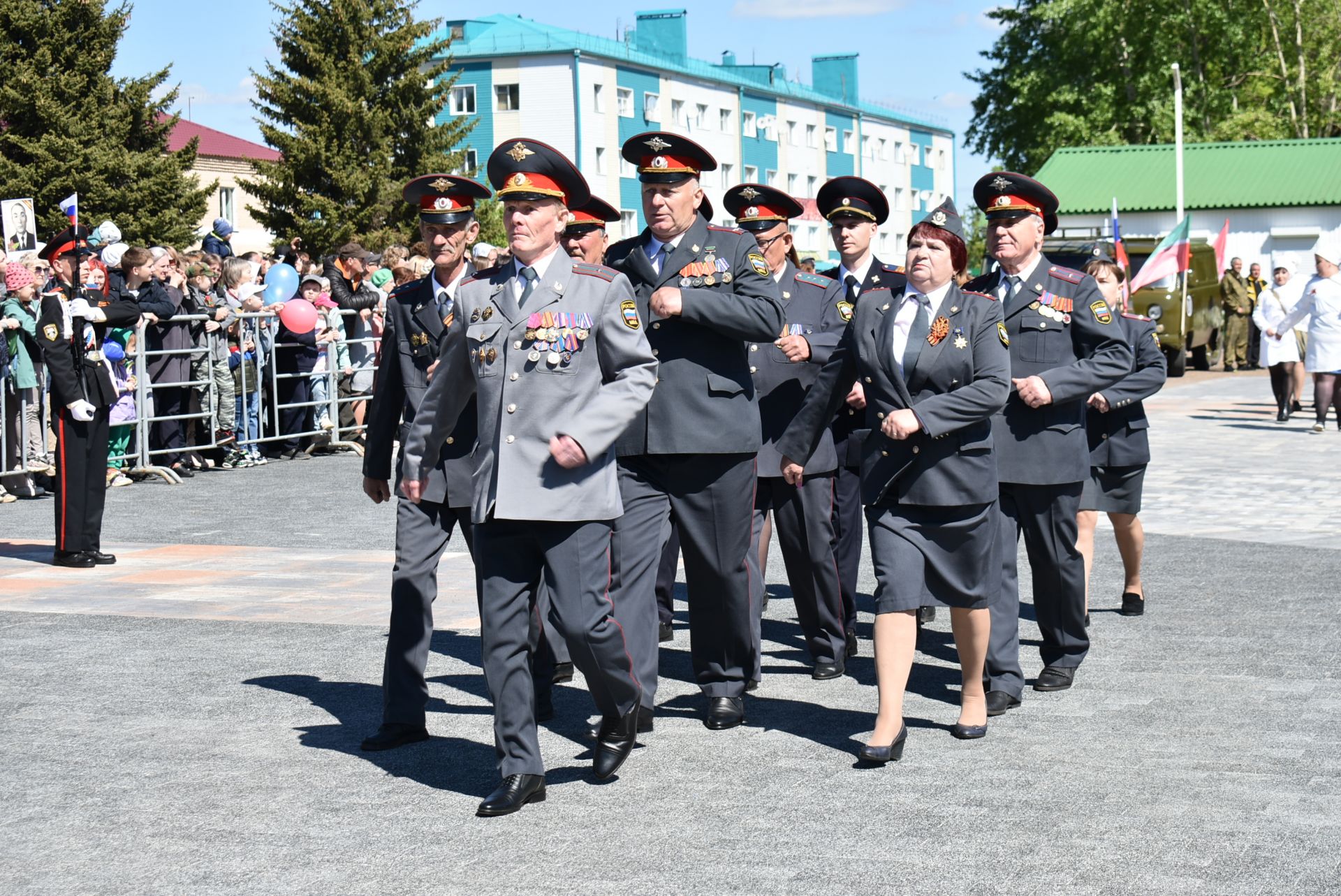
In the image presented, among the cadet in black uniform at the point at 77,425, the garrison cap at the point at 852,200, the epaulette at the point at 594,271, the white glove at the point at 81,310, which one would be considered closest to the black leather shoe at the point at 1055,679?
the garrison cap at the point at 852,200

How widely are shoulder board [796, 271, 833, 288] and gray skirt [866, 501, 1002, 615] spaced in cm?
206

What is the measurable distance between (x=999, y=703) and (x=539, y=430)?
7.62 feet

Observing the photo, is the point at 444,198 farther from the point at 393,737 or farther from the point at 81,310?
the point at 81,310

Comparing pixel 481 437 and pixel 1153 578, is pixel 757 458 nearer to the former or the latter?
pixel 481 437

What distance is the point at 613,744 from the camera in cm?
572

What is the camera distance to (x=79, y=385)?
1061cm

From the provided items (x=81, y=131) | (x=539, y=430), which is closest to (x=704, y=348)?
(x=539, y=430)

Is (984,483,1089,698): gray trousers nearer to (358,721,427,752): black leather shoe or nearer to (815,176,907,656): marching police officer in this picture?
(815,176,907,656): marching police officer

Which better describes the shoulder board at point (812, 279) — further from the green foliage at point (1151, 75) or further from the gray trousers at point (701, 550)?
the green foliage at point (1151, 75)

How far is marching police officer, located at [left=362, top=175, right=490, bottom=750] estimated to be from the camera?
618cm

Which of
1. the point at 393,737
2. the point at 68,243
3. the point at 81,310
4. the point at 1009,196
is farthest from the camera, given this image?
the point at 68,243

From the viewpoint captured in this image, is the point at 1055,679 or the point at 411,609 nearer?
the point at 411,609

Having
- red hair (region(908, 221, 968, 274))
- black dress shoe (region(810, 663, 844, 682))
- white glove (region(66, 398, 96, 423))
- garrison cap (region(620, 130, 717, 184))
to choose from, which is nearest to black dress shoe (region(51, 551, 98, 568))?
white glove (region(66, 398, 96, 423))

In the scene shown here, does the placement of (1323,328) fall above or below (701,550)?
above
